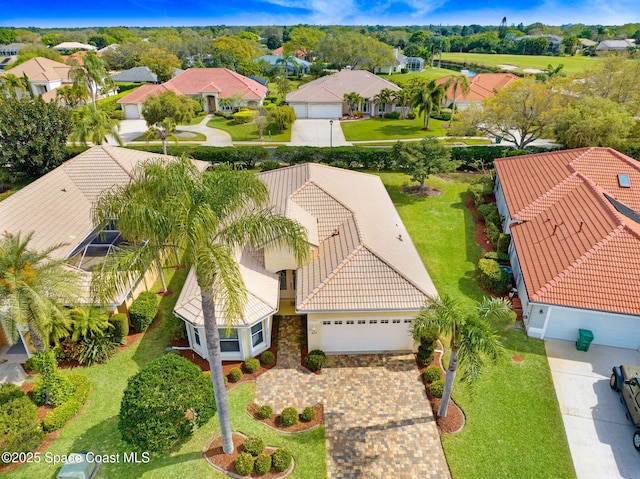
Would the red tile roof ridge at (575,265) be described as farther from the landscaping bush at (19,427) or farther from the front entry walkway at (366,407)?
the landscaping bush at (19,427)

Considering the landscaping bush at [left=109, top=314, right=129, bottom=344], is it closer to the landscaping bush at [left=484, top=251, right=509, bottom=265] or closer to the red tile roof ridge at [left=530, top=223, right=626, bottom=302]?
the red tile roof ridge at [left=530, top=223, right=626, bottom=302]

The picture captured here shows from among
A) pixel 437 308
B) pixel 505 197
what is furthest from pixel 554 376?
pixel 505 197

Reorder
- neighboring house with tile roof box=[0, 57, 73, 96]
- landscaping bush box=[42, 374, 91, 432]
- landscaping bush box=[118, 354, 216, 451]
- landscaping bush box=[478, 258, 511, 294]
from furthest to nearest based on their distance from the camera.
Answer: neighboring house with tile roof box=[0, 57, 73, 96] < landscaping bush box=[478, 258, 511, 294] < landscaping bush box=[42, 374, 91, 432] < landscaping bush box=[118, 354, 216, 451]

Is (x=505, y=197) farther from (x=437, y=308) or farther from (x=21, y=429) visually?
(x=21, y=429)

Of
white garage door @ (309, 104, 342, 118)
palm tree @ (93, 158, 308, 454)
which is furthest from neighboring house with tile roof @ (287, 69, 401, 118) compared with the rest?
palm tree @ (93, 158, 308, 454)

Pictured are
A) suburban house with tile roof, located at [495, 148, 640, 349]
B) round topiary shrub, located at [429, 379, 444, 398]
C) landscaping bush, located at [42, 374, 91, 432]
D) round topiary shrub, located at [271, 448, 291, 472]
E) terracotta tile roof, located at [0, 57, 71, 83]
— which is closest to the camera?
round topiary shrub, located at [271, 448, 291, 472]

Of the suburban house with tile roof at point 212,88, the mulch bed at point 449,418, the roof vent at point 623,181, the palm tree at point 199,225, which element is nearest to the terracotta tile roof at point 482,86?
the suburban house with tile roof at point 212,88
